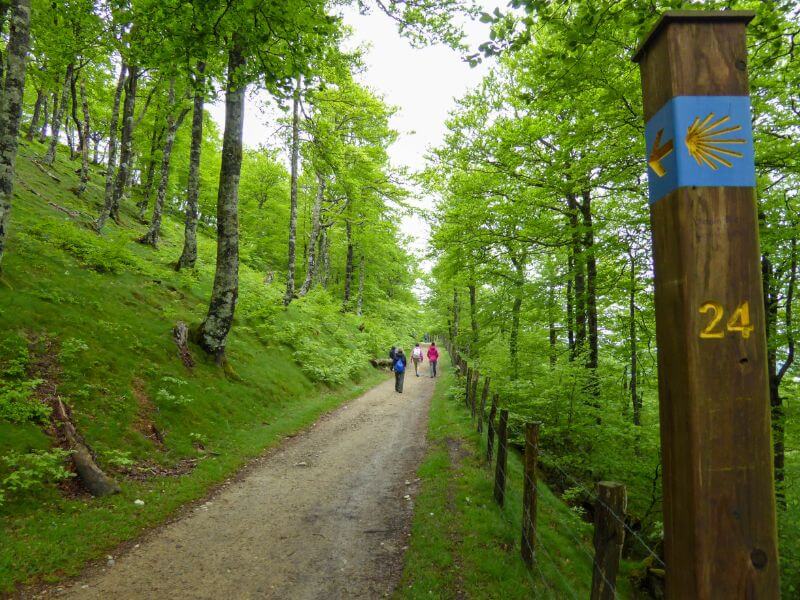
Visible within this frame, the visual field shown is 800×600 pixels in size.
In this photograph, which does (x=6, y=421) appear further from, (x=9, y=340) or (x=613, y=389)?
(x=613, y=389)

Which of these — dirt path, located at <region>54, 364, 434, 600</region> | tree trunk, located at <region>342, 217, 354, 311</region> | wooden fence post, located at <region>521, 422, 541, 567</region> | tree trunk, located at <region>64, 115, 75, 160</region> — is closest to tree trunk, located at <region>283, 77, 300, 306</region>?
tree trunk, located at <region>342, 217, 354, 311</region>

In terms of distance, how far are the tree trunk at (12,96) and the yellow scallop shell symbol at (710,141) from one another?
9682 mm

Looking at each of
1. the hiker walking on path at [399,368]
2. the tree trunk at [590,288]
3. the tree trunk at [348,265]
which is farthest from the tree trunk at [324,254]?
the tree trunk at [590,288]

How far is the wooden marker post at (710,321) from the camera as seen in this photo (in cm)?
151

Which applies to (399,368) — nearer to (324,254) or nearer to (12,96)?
(12,96)

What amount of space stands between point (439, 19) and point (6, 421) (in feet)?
28.1

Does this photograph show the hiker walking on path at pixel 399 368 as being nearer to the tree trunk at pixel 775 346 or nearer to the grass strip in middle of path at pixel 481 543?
the grass strip in middle of path at pixel 481 543

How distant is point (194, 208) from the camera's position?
46.2ft

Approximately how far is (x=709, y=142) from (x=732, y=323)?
0.74 meters

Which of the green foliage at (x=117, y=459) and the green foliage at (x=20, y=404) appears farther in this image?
the green foliage at (x=117, y=459)

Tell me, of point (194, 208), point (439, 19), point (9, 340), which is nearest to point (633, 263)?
point (439, 19)

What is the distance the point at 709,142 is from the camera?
1.66 metres

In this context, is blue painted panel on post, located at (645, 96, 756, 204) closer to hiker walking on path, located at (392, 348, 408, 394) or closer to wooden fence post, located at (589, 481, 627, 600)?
wooden fence post, located at (589, 481, 627, 600)

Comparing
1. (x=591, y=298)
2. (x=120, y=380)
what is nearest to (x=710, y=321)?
(x=591, y=298)
